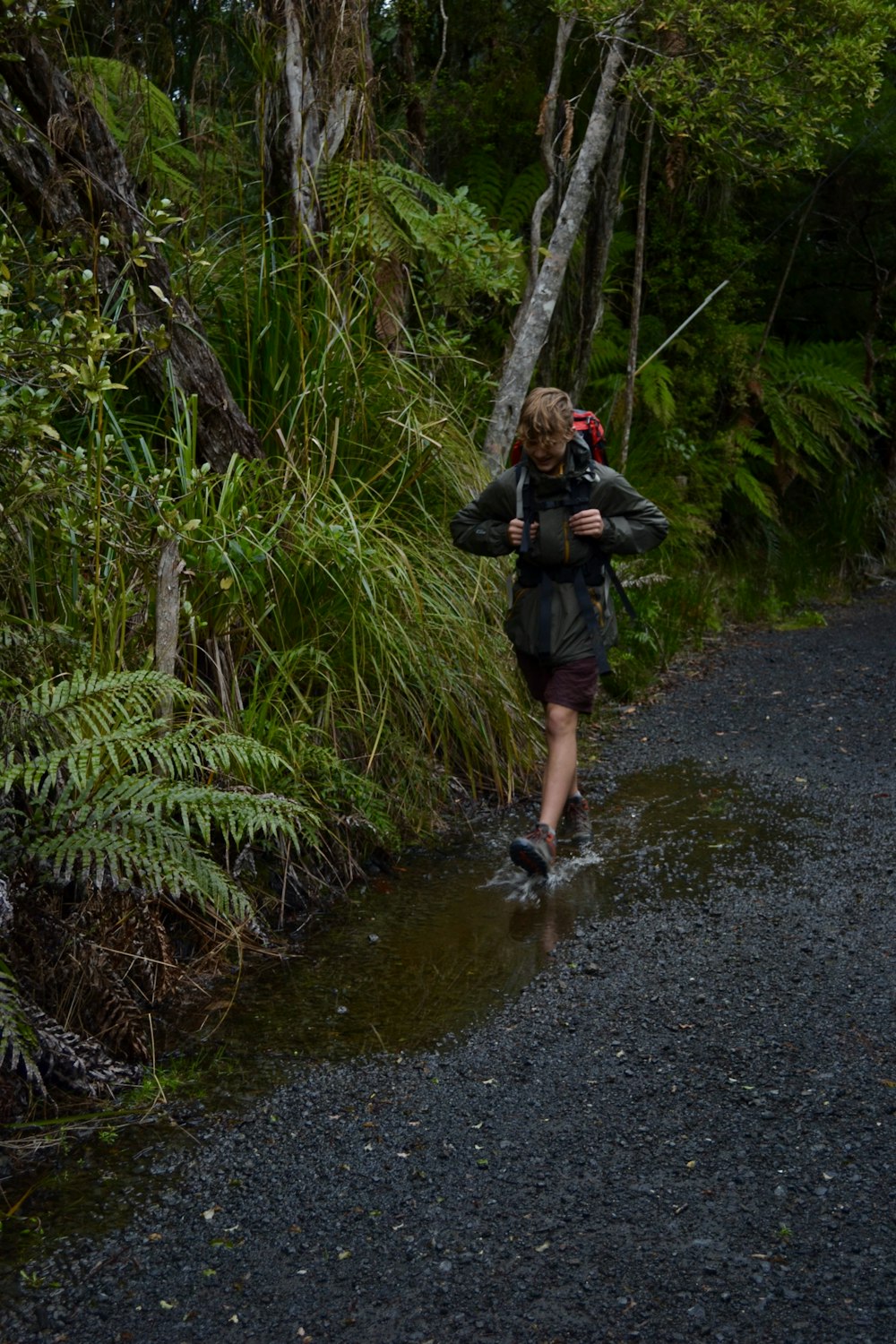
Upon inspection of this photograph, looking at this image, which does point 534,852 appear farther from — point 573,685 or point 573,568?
point 573,568

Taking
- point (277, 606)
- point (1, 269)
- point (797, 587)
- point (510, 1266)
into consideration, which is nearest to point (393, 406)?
point (277, 606)

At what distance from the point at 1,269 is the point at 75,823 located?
5.07 ft

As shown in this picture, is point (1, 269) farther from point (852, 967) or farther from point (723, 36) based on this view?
point (723, 36)

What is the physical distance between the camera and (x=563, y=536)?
208 inches

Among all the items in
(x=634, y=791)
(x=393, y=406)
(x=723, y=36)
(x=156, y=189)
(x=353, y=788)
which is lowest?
(x=634, y=791)

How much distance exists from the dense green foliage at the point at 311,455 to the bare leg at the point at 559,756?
2.01 ft

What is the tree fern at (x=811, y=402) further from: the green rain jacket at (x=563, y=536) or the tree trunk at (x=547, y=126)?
the green rain jacket at (x=563, y=536)

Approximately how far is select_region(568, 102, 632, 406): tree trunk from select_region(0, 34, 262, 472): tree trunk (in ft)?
14.0


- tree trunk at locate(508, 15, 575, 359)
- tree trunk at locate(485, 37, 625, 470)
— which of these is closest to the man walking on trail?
tree trunk at locate(485, 37, 625, 470)

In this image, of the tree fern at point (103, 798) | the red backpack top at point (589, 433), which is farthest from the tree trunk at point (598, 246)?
the tree fern at point (103, 798)

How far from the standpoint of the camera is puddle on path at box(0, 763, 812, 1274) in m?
3.29

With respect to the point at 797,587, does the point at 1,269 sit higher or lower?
higher

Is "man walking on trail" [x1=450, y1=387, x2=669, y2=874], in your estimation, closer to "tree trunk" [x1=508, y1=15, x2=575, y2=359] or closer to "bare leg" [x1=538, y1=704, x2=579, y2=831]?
"bare leg" [x1=538, y1=704, x2=579, y2=831]

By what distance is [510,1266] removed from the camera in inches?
109
